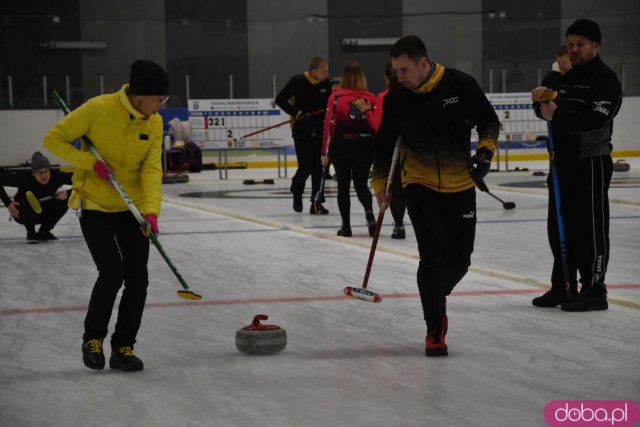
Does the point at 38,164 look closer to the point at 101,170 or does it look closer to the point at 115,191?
the point at 115,191

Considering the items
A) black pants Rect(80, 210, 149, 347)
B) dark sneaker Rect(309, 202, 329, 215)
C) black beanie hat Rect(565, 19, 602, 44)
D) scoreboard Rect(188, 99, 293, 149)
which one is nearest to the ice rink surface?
black pants Rect(80, 210, 149, 347)

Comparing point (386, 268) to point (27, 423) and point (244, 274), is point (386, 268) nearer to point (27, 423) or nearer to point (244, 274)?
point (244, 274)

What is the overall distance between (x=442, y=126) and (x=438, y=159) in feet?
0.44

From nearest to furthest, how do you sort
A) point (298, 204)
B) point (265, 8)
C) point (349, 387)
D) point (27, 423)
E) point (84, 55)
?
point (27, 423)
point (349, 387)
point (298, 204)
point (84, 55)
point (265, 8)

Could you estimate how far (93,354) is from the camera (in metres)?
4.06

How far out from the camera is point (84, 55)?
1881 centimetres

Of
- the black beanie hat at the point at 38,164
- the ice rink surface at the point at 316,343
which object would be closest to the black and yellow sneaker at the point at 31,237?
the ice rink surface at the point at 316,343

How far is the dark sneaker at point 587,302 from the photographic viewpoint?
5.11 meters

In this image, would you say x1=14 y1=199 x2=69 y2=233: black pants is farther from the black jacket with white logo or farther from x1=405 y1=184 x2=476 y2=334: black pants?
x1=405 y1=184 x2=476 y2=334: black pants

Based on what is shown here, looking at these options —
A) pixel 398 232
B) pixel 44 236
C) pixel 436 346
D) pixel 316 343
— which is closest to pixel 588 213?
pixel 436 346

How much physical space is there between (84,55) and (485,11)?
23.6 feet

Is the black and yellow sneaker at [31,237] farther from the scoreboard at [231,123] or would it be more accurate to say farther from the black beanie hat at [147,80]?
the scoreboard at [231,123]

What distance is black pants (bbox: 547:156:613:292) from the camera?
5145 mm

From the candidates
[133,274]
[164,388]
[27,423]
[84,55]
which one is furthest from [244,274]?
[84,55]
